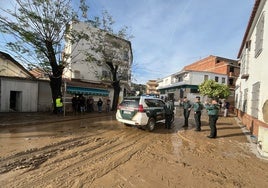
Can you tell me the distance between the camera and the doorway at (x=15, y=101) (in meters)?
15.2

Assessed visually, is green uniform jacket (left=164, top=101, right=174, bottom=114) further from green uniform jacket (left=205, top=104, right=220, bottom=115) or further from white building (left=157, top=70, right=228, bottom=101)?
white building (left=157, top=70, right=228, bottom=101)

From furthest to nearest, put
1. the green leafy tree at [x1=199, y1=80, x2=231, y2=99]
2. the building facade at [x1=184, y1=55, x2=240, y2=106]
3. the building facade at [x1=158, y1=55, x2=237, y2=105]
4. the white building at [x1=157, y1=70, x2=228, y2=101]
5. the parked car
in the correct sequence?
1. the building facade at [x1=184, y1=55, x2=240, y2=106]
2. the building facade at [x1=158, y1=55, x2=237, y2=105]
3. the white building at [x1=157, y1=70, x2=228, y2=101]
4. the green leafy tree at [x1=199, y1=80, x2=231, y2=99]
5. the parked car

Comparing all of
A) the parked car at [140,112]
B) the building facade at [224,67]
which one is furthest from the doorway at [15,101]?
the building facade at [224,67]

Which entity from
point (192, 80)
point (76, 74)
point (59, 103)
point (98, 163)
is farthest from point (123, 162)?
point (192, 80)

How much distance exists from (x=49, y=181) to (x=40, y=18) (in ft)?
40.3

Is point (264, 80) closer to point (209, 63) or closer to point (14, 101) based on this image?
point (14, 101)

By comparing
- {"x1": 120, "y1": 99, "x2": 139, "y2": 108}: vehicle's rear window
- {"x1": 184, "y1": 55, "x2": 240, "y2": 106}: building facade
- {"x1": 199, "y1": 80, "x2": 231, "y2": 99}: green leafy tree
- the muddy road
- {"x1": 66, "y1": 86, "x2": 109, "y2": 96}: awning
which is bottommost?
the muddy road

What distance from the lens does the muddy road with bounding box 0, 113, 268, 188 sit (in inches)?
159

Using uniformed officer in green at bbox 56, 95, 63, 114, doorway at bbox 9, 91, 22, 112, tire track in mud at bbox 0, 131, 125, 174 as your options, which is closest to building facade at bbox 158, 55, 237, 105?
uniformed officer in green at bbox 56, 95, 63, 114

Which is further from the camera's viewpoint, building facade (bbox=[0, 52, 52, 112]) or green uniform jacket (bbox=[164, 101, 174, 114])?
building facade (bbox=[0, 52, 52, 112])

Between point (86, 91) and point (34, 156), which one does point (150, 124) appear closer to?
point (34, 156)

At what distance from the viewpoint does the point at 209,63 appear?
4744 centimetres

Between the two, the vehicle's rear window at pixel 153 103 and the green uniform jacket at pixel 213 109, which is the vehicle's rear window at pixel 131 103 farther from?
the green uniform jacket at pixel 213 109

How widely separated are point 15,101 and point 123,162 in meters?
14.2
